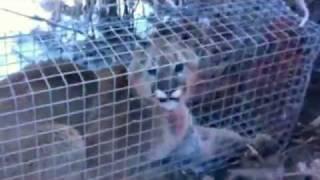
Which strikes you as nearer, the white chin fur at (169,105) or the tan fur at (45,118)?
the tan fur at (45,118)

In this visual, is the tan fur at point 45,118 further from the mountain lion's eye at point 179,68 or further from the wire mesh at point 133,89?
the mountain lion's eye at point 179,68

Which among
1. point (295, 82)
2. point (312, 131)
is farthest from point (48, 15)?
point (312, 131)

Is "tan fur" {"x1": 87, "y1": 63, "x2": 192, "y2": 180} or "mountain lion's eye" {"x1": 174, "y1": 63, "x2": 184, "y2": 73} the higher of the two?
"mountain lion's eye" {"x1": 174, "y1": 63, "x2": 184, "y2": 73}

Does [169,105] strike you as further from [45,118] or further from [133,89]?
[45,118]

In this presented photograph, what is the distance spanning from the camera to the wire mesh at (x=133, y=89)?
113 cm

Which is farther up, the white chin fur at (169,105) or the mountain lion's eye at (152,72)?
the mountain lion's eye at (152,72)

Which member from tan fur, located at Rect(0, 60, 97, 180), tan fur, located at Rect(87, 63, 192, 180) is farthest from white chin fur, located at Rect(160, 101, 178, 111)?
tan fur, located at Rect(0, 60, 97, 180)

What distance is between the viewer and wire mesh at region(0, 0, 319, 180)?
3.71 feet

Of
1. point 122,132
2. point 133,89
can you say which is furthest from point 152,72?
point 122,132

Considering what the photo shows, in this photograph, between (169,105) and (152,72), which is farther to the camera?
(169,105)

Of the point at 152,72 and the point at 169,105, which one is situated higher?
the point at 152,72

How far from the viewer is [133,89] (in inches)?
47.1

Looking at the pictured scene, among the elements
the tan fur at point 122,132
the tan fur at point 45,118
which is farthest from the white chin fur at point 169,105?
the tan fur at point 45,118

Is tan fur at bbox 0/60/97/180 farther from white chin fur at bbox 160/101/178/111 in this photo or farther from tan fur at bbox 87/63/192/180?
white chin fur at bbox 160/101/178/111
